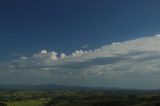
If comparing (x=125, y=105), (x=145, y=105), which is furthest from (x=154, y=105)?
(x=125, y=105)

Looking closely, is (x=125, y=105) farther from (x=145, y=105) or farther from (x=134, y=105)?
(x=145, y=105)

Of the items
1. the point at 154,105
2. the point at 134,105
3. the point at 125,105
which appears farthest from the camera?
the point at 125,105

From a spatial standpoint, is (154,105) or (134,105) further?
(134,105)

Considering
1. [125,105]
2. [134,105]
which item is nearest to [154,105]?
[134,105]

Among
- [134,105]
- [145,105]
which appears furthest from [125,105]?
[145,105]

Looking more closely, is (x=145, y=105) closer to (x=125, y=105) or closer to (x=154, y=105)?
(x=154, y=105)

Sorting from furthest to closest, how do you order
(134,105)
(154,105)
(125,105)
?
(125,105), (134,105), (154,105)

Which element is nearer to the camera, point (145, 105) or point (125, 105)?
point (145, 105)
